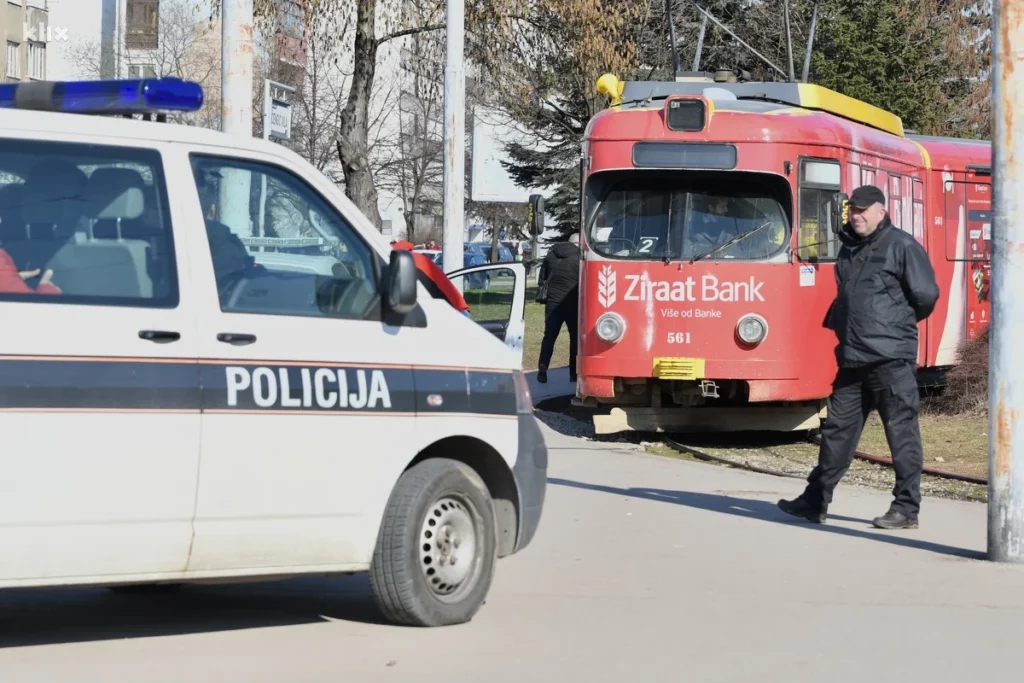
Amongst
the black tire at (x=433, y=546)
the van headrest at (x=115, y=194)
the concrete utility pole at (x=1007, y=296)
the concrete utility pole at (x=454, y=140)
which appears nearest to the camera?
the van headrest at (x=115, y=194)

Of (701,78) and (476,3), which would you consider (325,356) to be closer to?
(701,78)

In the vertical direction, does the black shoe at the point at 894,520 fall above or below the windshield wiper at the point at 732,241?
below

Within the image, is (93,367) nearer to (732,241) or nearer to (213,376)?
(213,376)

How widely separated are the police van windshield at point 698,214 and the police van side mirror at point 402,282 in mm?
7917

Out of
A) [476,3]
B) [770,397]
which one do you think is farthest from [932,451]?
[476,3]

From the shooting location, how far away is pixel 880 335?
361 inches

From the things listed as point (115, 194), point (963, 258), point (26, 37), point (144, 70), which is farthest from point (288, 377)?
point (26, 37)

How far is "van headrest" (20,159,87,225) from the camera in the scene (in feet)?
18.3

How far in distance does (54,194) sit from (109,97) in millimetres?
569

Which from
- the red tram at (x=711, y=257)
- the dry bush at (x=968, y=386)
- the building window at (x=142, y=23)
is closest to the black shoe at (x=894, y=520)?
the red tram at (x=711, y=257)

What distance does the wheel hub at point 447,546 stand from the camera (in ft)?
21.3

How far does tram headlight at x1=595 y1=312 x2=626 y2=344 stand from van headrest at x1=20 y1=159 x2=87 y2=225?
8710 mm

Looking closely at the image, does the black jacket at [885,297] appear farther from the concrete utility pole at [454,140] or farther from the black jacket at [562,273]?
the black jacket at [562,273]

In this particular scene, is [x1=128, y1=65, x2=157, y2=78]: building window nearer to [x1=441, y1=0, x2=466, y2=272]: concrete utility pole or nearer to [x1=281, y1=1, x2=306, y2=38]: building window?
[x1=281, y1=1, x2=306, y2=38]: building window
